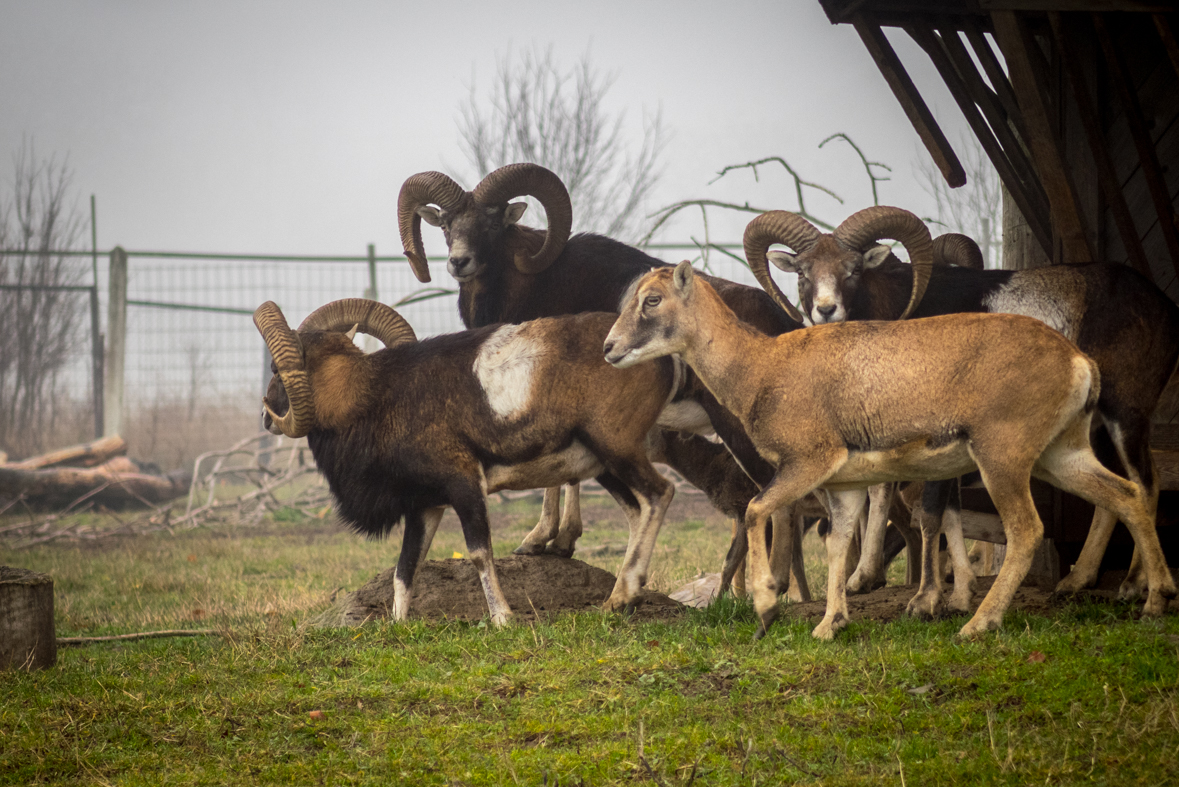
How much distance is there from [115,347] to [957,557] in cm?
1801

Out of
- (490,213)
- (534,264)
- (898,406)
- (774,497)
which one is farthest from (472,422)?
(898,406)

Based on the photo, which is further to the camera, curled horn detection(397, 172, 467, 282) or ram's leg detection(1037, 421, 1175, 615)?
curled horn detection(397, 172, 467, 282)

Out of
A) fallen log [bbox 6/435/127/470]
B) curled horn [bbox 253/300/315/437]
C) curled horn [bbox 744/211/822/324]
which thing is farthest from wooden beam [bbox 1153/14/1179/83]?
fallen log [bbox 6/435/127/470]

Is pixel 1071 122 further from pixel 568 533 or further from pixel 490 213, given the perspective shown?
pixel 568 533

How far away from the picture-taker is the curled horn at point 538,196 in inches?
335

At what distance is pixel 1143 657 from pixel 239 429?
19.4 meters

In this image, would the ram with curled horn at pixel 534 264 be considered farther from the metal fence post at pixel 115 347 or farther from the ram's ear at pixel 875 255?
the metal fence post at pixel 115 347

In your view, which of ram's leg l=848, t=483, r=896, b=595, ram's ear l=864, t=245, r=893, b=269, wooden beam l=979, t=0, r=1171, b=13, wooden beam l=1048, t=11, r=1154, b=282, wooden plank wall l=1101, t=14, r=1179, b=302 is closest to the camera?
wooden beam l=979, t=0, r=1171, b=13

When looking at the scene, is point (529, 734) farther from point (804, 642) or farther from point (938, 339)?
point (938, 339)

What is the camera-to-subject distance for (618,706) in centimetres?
505

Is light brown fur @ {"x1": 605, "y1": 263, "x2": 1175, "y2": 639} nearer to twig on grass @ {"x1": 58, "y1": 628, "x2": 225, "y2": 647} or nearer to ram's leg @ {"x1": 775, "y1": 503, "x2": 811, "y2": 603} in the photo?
ram's leg @ {"x1": 775, "y1": 503, "x2": 811, "y2": 603}

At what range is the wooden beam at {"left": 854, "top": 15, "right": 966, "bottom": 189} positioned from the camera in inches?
320

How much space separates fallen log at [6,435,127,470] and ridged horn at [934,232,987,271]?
15.8 meters

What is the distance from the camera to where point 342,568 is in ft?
40.9
